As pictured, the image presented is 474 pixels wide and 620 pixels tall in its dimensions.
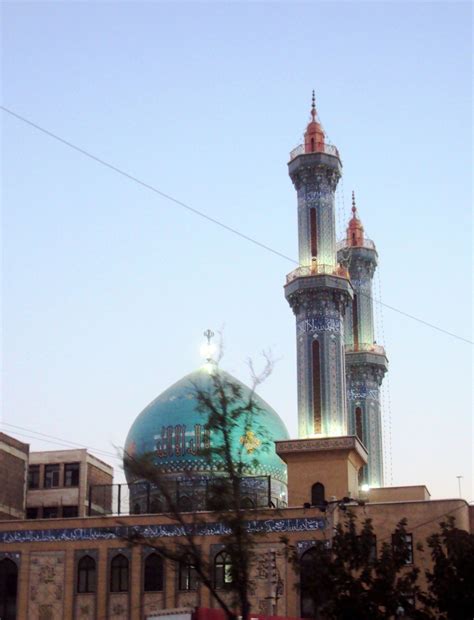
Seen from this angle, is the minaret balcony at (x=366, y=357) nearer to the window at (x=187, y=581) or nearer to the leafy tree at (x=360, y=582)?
the window at (x=187, y=581)

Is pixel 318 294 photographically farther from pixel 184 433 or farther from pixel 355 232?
pixel 355 232

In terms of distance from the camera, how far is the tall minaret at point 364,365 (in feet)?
156

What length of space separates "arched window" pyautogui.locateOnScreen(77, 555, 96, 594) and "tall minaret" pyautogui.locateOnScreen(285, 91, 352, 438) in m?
8.20

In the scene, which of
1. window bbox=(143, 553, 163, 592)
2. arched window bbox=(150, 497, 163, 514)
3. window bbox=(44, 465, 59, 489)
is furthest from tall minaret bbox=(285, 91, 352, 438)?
window bbox=(44, 465, 59, 489)

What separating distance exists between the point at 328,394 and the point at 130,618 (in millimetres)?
9936

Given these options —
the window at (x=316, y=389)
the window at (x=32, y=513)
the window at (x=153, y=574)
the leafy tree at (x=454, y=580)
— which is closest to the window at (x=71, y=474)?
the window at (x=32, y=513)

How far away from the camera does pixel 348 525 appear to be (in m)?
21.0

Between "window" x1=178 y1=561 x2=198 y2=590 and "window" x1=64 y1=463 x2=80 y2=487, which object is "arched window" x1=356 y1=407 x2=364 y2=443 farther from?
"window" x1=178 y1=561 x2=198 y2=590

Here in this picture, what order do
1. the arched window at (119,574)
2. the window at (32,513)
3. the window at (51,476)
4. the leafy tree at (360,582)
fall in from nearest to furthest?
the leafy tree at (360,582) < the arched window at (119,574) < the window at (32,513) < the window at (51,476)

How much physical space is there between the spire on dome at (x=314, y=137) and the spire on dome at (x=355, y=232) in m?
9.66

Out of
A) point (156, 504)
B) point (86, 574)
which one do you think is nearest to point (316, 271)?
point (86, 574)

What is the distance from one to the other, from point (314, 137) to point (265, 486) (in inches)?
522

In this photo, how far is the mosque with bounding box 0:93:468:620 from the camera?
33.3 m

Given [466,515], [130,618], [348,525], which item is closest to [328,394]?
[466,515]
